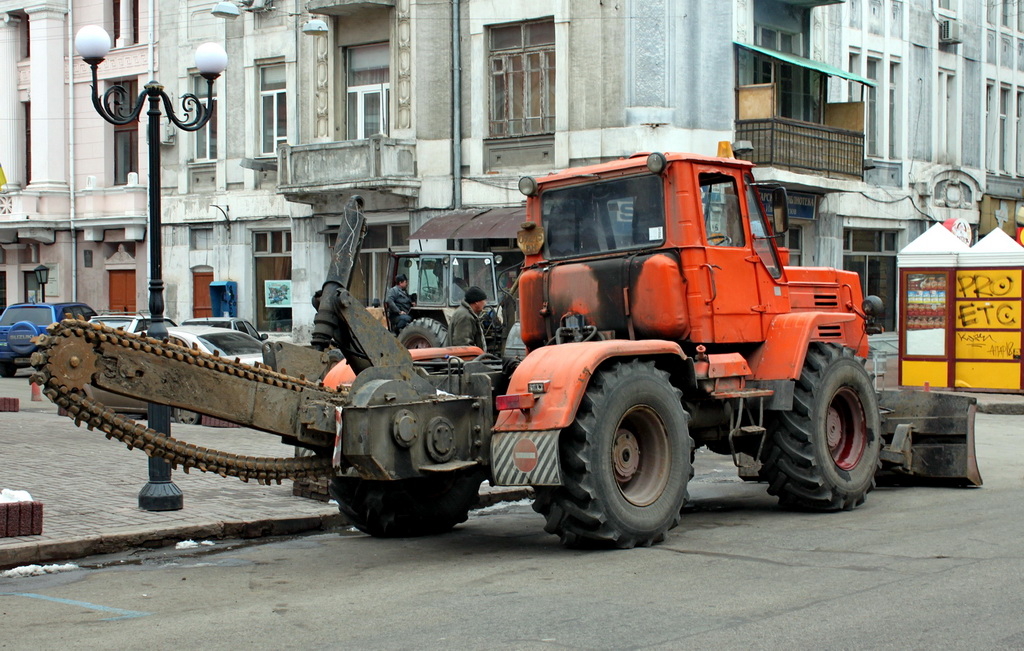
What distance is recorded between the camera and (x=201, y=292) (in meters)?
34.0

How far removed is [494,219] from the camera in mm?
26719

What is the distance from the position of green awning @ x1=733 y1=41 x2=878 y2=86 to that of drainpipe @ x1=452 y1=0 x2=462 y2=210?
6.06 metres

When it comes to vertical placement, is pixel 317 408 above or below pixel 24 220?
below

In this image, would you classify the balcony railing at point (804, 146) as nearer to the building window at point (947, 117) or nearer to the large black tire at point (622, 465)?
the building window at point (947, 117)

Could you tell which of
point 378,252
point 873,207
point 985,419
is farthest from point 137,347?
point 873,207

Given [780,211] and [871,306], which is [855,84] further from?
[780,211]

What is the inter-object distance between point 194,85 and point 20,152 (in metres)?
7.97

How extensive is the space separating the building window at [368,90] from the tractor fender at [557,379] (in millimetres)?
21793

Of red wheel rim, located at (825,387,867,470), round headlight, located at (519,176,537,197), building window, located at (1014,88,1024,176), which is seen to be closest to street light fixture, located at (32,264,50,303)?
building window, located at (1014,88,1024,176)

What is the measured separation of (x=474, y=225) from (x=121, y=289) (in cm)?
1437

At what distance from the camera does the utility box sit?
32.8 metres

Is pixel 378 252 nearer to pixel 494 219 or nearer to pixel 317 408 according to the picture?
pixel 494 219

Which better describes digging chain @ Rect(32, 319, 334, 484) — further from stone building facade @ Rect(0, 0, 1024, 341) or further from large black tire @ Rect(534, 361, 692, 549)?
stone building facade @ Rect(0, 0, 1024, 341)

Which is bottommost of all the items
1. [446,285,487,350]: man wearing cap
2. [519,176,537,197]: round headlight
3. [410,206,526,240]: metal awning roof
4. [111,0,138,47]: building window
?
[446,285,487,350]: man wearing cap
